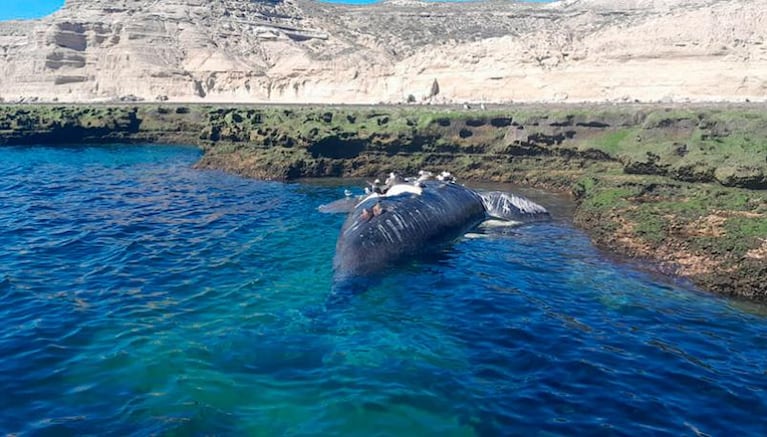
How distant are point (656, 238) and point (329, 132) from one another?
13422mm

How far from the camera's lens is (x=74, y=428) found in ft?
17.6

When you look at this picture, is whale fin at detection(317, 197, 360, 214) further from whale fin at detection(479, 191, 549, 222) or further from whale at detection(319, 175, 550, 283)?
whale fin at detection(479, 191, 549, 222)

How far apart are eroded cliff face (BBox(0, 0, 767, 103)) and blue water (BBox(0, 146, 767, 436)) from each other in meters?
44.1

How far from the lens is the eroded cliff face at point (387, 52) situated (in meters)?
51.5

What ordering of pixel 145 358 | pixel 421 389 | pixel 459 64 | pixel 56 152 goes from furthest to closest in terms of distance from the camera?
1. pixel 459 64
2. pixel 56 152
3. pixel 145 358
4. pixel 421 389

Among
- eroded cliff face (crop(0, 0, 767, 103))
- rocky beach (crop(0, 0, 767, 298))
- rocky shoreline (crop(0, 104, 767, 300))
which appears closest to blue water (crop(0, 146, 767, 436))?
rocky shoreline (crop(0, 104, 767, 300))

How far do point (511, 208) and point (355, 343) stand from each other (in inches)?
328

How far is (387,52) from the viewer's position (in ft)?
236

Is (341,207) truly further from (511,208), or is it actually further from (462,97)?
(462,97)

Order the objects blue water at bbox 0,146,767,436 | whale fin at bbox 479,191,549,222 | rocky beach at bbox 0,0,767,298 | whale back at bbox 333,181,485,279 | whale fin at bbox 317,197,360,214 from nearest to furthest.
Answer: blue water at bbox 0,146,767,436 < whale back at bbox 333,181,485,279 < rocky beach at bbox 0,0,767,298 < whale fin at bbox 479,191,549,222 < whale fin at bbox 317,197,360,214

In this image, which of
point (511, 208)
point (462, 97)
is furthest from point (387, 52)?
point (511, 208)

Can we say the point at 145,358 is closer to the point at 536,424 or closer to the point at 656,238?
the point at 536,424

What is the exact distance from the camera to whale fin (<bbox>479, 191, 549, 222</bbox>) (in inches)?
565

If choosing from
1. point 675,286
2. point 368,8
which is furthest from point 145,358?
point 368,8
